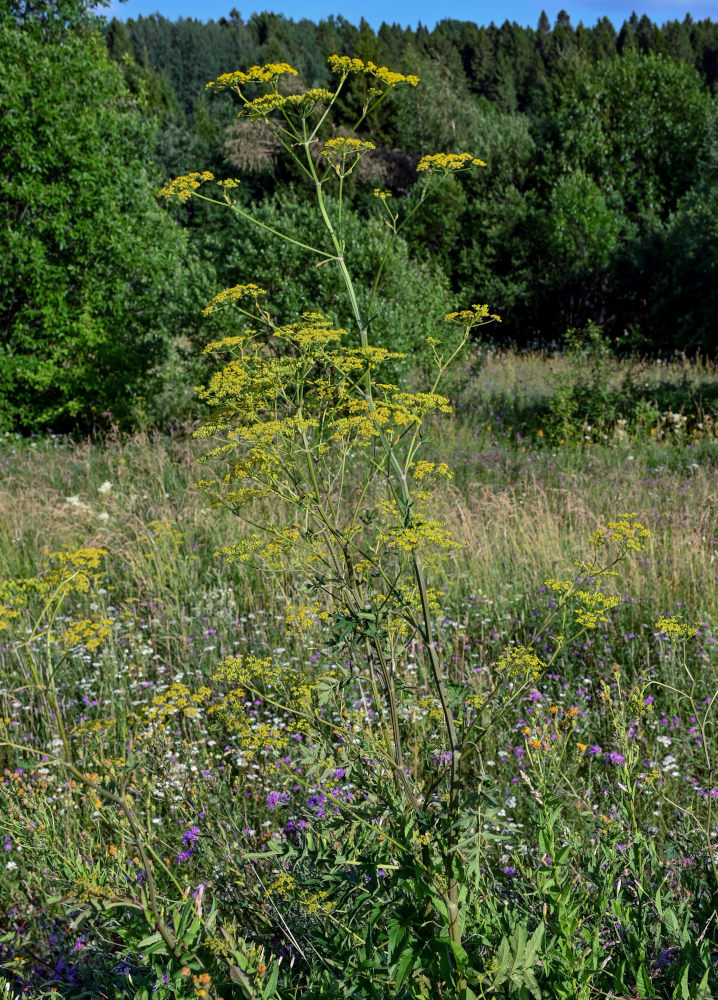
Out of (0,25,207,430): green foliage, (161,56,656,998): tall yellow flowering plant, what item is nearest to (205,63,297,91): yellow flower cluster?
(161,56,656,998): tall yellow flowering plant

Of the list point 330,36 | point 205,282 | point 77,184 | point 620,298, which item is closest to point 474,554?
point 205,282

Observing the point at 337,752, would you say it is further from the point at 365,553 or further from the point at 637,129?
the point at 637,129

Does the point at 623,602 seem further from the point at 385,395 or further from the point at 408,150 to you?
the point at 408,150

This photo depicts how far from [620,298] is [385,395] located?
18.4 meters

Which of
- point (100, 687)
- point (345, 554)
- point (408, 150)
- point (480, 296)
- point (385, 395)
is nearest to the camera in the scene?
point (345, 554)

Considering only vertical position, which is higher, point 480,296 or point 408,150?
point 408,150

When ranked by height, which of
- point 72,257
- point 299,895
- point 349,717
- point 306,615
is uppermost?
point 306,615

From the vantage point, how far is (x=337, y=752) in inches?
70.2

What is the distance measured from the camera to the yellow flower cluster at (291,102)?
1.89 meters

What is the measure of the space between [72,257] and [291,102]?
33.9 feet

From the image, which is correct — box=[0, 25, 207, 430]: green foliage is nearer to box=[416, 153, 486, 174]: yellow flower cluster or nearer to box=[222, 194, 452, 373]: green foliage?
box=[222, 194, 452, 373]: green foliage

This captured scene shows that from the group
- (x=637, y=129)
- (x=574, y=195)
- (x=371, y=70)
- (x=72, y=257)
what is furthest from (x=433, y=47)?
(x=371, y=70)

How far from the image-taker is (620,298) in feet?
61.2

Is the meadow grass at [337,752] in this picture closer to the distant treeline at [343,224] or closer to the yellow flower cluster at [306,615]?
the yellow flower cluster at [306,615]
